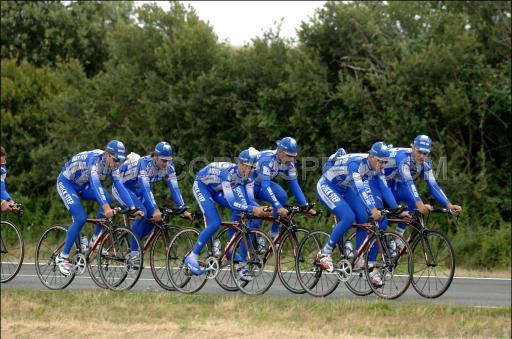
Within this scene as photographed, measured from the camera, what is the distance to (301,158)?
30172 mm

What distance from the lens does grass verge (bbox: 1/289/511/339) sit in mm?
24516

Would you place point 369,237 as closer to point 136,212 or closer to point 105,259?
point 136,212

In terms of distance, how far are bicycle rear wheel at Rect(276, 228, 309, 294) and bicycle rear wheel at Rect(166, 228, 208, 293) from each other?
145 centimetres

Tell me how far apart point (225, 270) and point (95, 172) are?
3462mm

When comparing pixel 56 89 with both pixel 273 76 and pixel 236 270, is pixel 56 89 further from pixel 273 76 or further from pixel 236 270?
pixel 236 270

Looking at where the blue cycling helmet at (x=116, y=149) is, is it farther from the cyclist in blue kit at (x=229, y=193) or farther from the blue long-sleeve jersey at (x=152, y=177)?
the cyclist in blue kit at (x=229, y=193)

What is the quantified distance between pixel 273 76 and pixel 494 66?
6.84m

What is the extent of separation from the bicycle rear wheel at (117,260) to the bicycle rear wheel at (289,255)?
2685 mm

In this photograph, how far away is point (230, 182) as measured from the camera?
20672 mm

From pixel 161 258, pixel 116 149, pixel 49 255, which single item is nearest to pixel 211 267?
pixel 161 258

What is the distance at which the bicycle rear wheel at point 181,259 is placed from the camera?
68.5ft

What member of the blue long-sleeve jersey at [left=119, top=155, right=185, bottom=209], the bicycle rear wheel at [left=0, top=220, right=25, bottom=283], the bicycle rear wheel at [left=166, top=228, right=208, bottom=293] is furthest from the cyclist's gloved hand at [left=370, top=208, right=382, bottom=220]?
the bicycle rear wheel at [left=0, top=220, right=25, bottom=283]

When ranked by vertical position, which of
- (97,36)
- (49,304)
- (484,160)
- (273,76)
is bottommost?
(49,304)

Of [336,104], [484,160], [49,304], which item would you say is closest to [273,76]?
[336,104]
